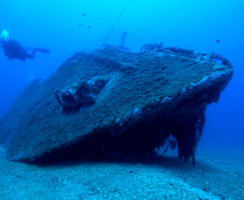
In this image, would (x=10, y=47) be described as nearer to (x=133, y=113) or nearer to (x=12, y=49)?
(x=12, y=49)

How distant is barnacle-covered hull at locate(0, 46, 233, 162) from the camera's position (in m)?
3.37

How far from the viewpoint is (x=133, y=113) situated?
130 inches

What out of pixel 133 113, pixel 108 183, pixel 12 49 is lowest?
pixel 108 183

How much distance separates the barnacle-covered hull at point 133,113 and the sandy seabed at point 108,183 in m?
0.35

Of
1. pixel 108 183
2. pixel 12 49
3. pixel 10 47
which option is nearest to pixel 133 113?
pixel 108 183

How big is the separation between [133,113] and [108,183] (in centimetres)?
128

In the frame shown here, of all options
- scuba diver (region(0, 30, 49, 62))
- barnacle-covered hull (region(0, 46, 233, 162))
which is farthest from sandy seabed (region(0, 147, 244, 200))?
scuba diver (region(0, 30, 49, 62))

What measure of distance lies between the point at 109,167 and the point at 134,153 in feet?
2.59

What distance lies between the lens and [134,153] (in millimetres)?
4102

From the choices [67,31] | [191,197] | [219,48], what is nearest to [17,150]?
→ [191,197]

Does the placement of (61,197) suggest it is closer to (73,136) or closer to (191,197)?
(73,136)

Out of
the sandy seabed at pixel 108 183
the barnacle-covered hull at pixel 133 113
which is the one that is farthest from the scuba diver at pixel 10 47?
the sandy seabed at pixel 108 183

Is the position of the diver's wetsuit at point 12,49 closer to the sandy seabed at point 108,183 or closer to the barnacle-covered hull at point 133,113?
the barnacle-covered hull at point 133,113

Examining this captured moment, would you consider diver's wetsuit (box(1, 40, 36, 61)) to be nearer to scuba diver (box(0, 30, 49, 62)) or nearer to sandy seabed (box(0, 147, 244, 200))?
scuba diver (box(0, 30, 49, 62))
